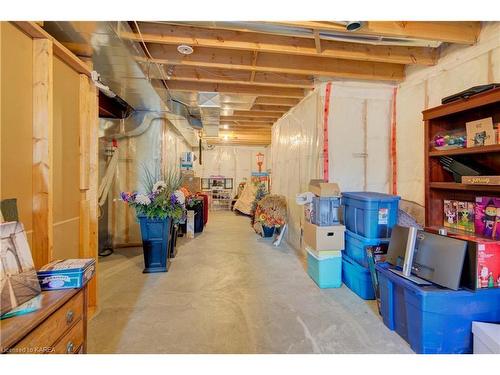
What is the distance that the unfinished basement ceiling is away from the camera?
213 centimetres

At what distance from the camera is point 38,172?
1567mm

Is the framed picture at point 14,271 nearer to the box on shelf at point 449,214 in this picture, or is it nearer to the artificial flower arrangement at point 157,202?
the artificial flower arrangement at point 157,202

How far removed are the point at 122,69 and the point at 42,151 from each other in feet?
4.46

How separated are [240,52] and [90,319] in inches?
123

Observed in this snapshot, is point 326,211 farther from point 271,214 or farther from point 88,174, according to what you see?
point 88,174

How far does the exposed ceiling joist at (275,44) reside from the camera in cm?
235

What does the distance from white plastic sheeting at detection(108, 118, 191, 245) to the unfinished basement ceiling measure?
90 centimetres

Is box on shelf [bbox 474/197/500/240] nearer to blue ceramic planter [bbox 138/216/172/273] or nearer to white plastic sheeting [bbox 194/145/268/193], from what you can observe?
blue ceramic planter [bbox 138/216/172/273]

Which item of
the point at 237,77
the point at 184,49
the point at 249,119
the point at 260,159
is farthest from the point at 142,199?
the point at 260,159

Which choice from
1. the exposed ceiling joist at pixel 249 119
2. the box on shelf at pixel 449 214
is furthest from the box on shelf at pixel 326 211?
the exposed ceiling joist at pixel 249 119

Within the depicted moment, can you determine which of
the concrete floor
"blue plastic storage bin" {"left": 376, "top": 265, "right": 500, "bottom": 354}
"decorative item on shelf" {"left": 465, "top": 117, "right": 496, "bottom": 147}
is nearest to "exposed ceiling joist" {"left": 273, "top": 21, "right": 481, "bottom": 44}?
"decorative item on shelf" {"left": 465, "top": 117, "right": 496, "bottom": 147}

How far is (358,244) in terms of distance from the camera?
2.59m
